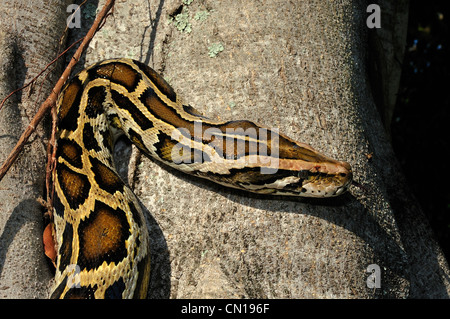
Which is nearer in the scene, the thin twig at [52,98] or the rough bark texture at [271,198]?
the rough bark texture at [271,198]

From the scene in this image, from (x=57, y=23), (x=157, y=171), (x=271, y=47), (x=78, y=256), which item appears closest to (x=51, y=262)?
(x=78, y=256)

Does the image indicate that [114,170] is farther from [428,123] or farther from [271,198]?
[428,123]

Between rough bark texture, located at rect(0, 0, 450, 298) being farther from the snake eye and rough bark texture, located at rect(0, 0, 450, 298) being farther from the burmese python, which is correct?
the snake eye

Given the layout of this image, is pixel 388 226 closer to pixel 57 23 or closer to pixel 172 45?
pixel 172 45

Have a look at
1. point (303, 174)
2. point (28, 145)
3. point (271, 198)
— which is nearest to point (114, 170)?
point (28, 145)

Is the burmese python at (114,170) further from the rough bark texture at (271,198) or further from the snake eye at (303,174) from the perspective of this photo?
the rough bark texture at (271,198)

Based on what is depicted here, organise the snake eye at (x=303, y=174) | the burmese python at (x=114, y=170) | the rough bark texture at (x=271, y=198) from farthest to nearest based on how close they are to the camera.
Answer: the snake eye at (x=303, y=174) < the burmese python at (x=114, y=170) < the rough bark texture at (x=271, y=198)

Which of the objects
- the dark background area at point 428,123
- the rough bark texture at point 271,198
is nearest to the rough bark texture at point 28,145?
the rough bark texture at point 271,198

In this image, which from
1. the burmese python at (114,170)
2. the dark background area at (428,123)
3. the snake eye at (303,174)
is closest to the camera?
the burmese python at (114,170)
